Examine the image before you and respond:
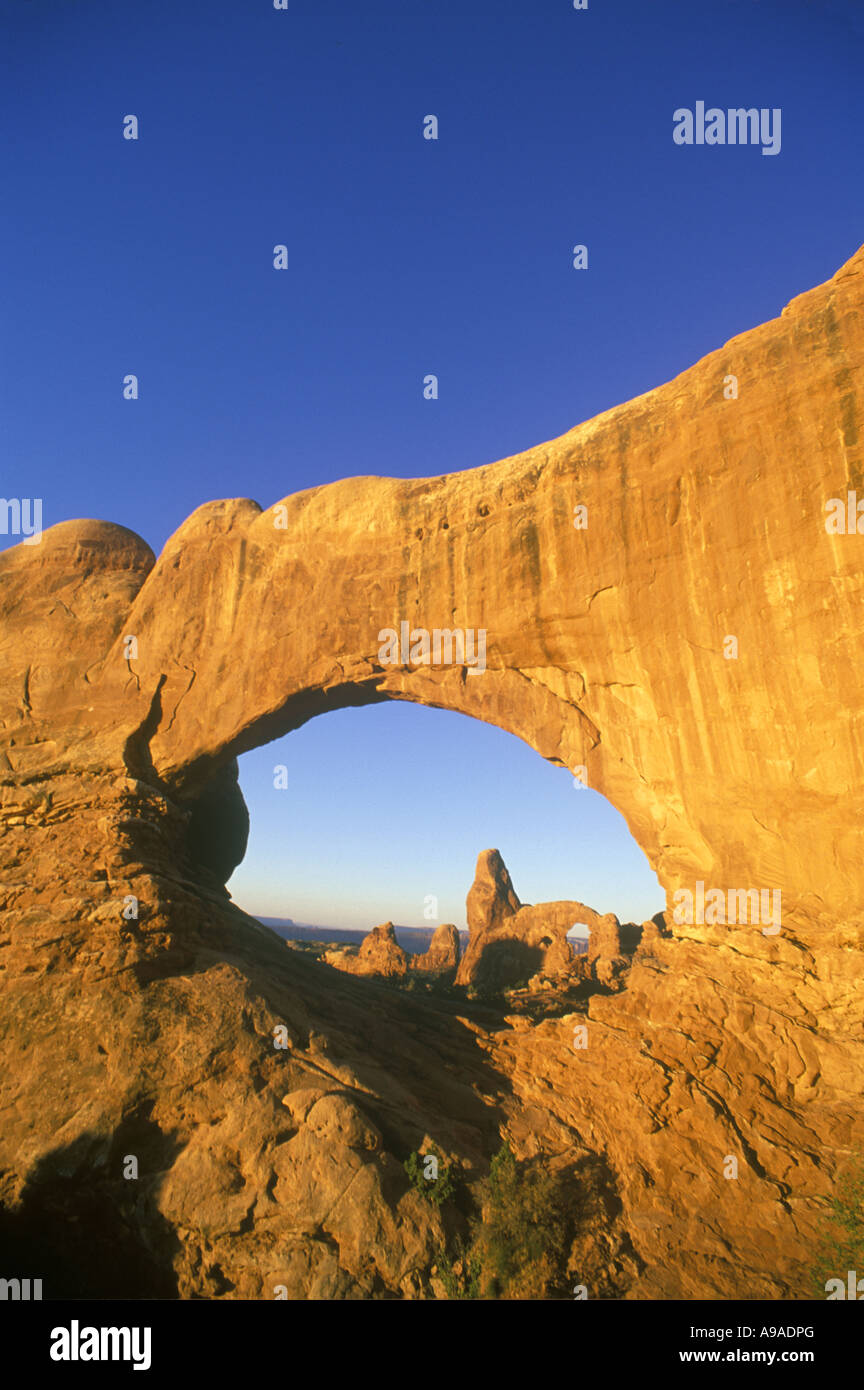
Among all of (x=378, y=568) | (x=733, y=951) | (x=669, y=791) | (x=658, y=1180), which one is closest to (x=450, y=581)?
(x=378, y=568)

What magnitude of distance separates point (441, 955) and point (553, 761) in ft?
108

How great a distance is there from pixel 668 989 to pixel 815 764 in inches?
227

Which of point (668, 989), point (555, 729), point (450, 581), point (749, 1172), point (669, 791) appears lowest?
point (749, 1172)

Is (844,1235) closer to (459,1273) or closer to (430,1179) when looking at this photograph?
(459,1273)

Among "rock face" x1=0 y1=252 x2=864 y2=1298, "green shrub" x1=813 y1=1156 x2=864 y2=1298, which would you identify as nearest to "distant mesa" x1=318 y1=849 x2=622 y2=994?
"rock face" x1=0 y1=252 x2=864 y2=1298

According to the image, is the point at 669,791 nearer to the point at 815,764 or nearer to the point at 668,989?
the point at 815,764

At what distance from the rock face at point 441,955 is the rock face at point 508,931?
163cm

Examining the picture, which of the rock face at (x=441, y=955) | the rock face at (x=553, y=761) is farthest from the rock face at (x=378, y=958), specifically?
the rock face at (x=553, y=761)

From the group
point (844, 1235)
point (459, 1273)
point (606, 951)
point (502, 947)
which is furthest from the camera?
point (502, 947)

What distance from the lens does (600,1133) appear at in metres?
14.3

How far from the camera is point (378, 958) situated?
1630 inches

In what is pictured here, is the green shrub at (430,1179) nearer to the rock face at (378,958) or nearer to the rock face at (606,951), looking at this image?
the rock face at (606,951)

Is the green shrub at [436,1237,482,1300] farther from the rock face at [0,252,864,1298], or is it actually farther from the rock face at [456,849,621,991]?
the rock face at [456,849,621,991]

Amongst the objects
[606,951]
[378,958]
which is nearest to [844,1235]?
[606,951]
